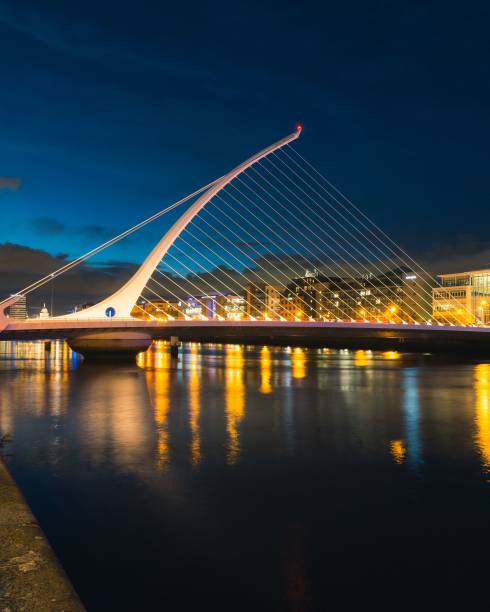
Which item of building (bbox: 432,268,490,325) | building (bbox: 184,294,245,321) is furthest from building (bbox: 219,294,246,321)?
building (bbox: 432,268,490,325)

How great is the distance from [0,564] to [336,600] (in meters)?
3.33

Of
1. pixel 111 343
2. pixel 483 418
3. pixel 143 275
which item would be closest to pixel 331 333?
pixel 143 275

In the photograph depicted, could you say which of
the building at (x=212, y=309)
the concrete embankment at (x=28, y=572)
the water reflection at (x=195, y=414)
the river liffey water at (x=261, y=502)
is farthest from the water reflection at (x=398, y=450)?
the building at (x=212, y=309)

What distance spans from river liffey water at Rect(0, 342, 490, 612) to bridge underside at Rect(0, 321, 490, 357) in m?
16.9

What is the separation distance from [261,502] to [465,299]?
8831 cm

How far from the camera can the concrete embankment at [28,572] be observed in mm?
4172

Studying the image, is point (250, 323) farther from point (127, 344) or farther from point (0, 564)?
point (0, 564)

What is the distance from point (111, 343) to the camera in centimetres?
4291

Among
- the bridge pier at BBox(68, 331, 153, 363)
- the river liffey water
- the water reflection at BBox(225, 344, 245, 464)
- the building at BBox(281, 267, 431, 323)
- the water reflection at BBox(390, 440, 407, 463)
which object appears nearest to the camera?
the river liffey water

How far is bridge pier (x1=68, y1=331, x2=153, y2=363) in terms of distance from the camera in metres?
42.8

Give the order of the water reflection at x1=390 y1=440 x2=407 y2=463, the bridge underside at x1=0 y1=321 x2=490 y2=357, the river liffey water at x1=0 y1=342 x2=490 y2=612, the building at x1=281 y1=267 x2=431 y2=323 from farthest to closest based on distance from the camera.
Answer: the building at x1=281 y1=267 x2=431 y2=323 → the bridge underside at x1=0 y1=321 x2=490 y2=357 → the water reflection at x1=390 y1=440 x2=407 y2=463 → the river liffey water at x1=0 y1=342 x2=490 y2=612

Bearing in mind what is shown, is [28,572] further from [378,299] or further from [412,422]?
[378,299]

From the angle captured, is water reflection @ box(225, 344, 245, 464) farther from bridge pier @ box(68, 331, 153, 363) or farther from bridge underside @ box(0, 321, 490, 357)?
bridge pier @ box(68, 331, 153, 363)

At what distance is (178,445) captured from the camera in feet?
46.0
